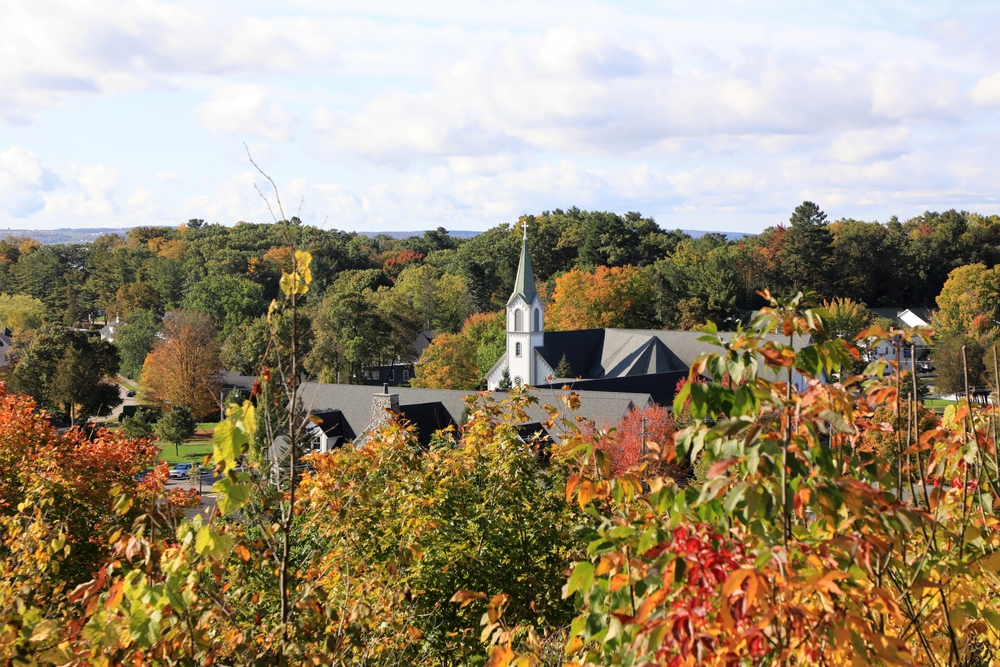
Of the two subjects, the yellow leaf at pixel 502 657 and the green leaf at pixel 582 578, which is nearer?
the green leaf at pixel 582 578

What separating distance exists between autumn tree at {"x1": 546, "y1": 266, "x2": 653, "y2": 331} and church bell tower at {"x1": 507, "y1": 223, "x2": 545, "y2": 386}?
12448 millimetres

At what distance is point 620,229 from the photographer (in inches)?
3145

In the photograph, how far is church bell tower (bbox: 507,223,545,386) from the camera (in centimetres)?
4731

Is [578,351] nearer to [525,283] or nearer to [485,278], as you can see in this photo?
[525,283]

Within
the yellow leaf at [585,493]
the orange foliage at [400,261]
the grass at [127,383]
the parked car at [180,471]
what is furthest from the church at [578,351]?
the orange foliage at [400,261]

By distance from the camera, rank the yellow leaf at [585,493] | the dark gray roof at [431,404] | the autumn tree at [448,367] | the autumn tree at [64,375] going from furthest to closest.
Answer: the autumn tree at [448,367], the autumn tree at [64,375], the dark gray roof at [431,404], the yellow leaf at [585,493]

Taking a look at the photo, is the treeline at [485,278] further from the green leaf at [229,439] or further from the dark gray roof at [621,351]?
the green leaf at [229,439]

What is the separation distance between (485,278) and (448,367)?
79.7ft

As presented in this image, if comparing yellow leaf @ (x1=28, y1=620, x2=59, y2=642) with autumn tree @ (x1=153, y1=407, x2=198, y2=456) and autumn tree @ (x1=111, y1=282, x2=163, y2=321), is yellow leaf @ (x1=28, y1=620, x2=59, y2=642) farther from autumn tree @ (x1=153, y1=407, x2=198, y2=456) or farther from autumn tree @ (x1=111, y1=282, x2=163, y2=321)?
autumn tree @ (x1=111, y1=282, x2=163, y2=321)

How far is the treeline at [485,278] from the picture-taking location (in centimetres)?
6031

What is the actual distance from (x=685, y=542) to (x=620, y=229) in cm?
7842

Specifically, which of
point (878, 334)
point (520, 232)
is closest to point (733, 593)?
point (878, 334)

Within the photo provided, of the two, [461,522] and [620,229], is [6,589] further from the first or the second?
[620,229]

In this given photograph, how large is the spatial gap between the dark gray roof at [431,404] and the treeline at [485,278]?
1276cm
